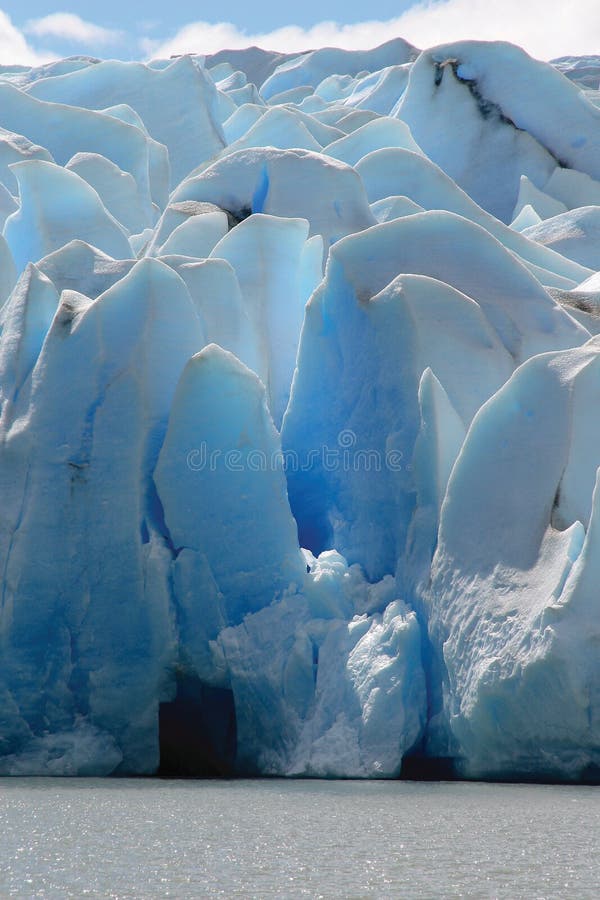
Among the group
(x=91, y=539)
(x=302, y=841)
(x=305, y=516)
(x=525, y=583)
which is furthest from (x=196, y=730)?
(x=302, y=841)

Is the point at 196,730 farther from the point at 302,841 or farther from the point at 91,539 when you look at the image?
the point at 302,841

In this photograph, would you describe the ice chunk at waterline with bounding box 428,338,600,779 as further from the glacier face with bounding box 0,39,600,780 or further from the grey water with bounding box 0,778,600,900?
the grey water with bounding box 0,778,600,900

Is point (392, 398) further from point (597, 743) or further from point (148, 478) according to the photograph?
point (597, 743)

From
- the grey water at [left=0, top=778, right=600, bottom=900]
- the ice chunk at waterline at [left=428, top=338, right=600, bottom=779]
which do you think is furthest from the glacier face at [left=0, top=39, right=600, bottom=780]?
the grey water at [left=0, top=778, right=600, bottom=900]

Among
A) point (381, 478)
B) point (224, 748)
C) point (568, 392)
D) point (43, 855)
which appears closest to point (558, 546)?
point (568, 392)

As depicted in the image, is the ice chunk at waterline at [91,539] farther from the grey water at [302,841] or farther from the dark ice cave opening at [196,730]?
the grey water at [302,841]

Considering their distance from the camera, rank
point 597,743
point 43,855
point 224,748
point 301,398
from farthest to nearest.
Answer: point 301,398 → point 224,748 → point 597,743 → point 43,855

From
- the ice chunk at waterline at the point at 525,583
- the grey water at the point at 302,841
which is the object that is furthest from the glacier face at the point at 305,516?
the grey water at the point at 302,841
